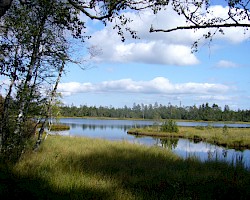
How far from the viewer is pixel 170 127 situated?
4544cm

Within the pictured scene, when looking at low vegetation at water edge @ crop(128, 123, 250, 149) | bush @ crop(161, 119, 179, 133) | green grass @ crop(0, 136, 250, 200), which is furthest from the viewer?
bush @ crop(161, 119, 179, 133)

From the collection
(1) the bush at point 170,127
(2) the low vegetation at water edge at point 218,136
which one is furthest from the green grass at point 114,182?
(1) the bush at point 170,127

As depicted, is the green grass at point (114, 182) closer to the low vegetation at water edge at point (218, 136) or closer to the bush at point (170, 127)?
the low vegetation at water edge at point (218, 136)

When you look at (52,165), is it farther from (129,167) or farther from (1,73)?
(1,73)

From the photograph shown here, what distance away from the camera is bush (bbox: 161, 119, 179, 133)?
45.3 meters

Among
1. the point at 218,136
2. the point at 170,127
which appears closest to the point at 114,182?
the point at 218,136

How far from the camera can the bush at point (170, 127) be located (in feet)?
149

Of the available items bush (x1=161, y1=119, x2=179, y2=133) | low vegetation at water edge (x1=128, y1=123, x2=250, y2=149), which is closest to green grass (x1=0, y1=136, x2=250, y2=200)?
low vegetation at water edge (x1=128, y1=123, x2=250, y2=149)

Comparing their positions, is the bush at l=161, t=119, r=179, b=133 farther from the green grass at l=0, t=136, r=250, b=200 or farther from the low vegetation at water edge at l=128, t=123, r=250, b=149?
the green grass at l=0, t=136, r=250, b=200

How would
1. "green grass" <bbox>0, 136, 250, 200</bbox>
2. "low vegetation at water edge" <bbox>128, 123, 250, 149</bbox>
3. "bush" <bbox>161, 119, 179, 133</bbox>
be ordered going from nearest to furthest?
"green grass" <bbox>0, 136, 250, 200</bbox>, "low vegetation at water edge" <bbox>128, 123, 250, 149</bbox>, "bush" <bbox>161, 119, 179, 133</bbox>

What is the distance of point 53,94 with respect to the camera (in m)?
11.1

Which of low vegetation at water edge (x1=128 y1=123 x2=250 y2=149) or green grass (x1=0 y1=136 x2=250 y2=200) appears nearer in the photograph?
green grass (x1=0 y1=136 x2=250 y2=200)

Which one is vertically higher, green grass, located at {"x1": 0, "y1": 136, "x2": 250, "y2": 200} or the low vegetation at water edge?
green grass, located at {"x1": 0, "y1": 136, "x2": 250, "y2": 200}

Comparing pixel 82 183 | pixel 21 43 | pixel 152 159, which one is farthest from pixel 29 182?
pixel 152 159
